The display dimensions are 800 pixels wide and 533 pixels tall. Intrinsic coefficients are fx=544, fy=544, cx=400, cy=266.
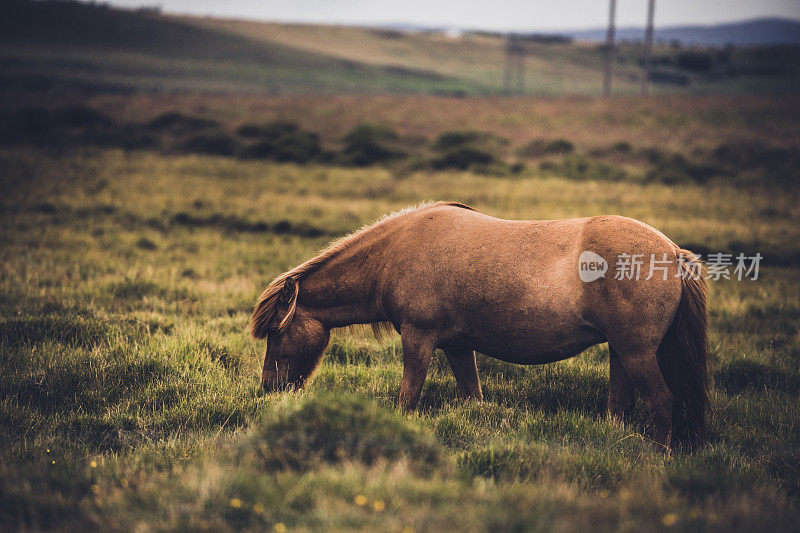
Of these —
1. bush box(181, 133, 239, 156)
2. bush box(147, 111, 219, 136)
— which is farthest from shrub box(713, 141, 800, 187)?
bush box(147, 111, 219, 136)

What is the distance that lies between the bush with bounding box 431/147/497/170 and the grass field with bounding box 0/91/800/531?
860cm

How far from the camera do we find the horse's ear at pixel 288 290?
5.28 metres

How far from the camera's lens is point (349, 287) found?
17.2 feet

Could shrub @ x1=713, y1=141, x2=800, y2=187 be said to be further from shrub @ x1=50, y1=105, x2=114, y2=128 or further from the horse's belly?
shrub @ x1=50, y1=105, x2=114, y2=128

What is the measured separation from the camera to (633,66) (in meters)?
102

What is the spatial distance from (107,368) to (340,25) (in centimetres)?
13292

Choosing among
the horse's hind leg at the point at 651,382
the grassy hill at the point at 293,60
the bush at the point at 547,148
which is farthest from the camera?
the grassy hill at the point at 293,60

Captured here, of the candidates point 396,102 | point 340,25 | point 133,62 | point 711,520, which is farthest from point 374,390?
point 340,25

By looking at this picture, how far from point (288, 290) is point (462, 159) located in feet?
61.5

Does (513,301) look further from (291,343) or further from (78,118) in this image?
(78,118)

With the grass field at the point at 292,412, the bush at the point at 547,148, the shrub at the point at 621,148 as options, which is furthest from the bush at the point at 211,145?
the shrub at the point at 621,148

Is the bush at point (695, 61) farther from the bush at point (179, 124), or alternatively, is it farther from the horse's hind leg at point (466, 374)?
the horse's hind leg at point (466, 374)

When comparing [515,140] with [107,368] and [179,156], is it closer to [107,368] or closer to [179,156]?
[179,156]

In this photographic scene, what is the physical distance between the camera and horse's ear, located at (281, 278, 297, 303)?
17.3 ft
